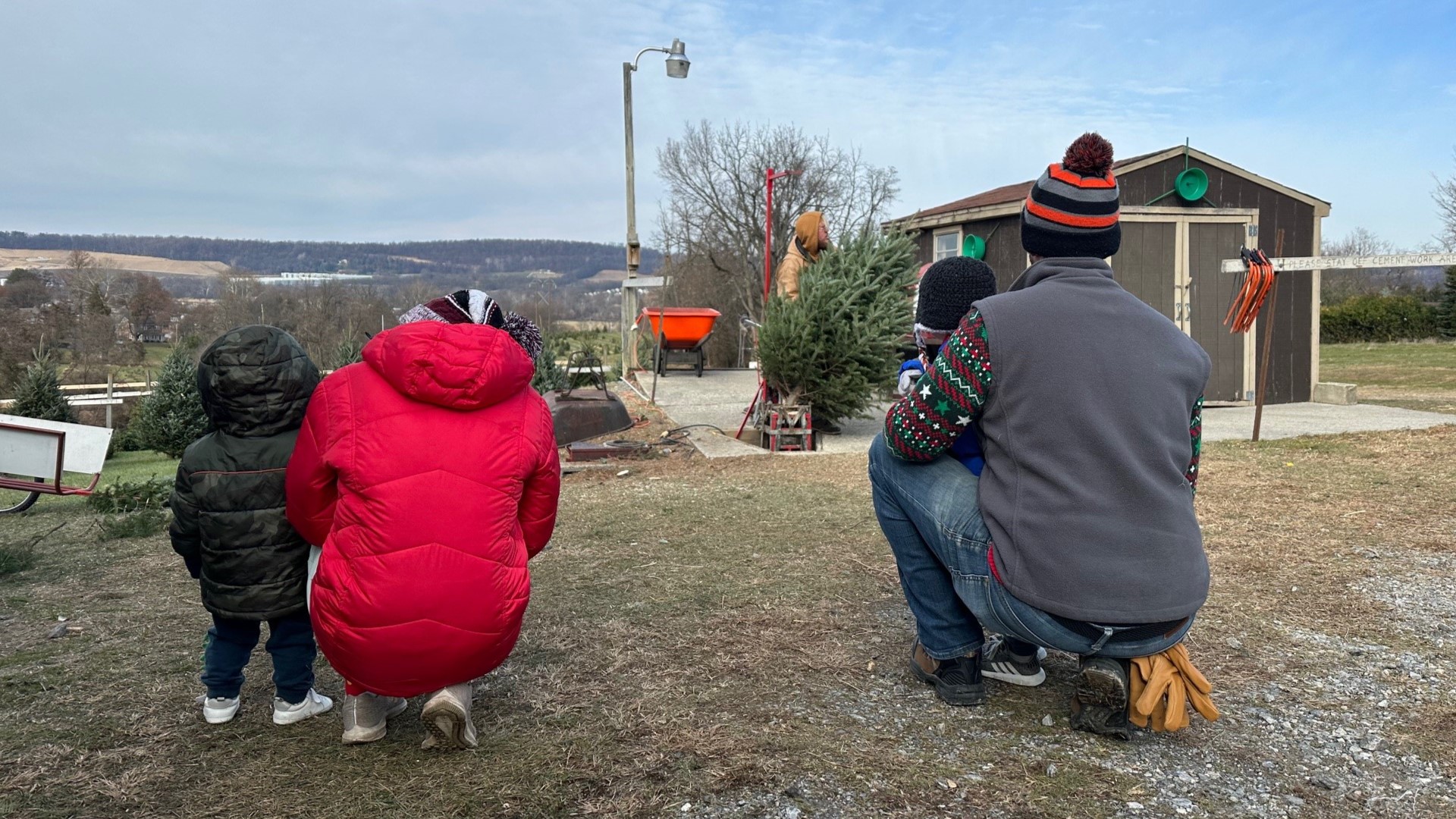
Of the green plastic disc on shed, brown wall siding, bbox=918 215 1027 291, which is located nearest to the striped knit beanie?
brown wall siding, bbox=918 215 1027 291

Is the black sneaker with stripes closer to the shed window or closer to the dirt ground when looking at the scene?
the dirt ground

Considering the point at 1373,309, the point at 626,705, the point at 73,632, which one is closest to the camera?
the point at 626,705

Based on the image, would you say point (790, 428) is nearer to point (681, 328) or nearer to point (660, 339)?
point (660, 339)

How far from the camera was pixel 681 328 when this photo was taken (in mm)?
14672

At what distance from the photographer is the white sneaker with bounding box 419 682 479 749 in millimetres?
2521

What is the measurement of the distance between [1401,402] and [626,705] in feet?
40.2

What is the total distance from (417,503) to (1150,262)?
1073cm

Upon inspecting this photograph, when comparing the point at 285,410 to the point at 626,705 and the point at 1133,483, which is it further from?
the point at 1133,483

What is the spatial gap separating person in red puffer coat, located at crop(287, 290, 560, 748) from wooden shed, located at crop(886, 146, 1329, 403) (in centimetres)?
914

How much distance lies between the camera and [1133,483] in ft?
7.74

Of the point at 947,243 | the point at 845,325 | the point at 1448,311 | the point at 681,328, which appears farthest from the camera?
the point at 1448,311

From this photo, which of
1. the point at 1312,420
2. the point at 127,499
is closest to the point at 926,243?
the point at 1312,420

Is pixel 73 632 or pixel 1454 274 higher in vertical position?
pixel 1454 274

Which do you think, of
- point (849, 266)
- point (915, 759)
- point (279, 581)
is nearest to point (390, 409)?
point (279, 581)
